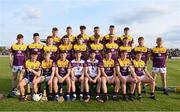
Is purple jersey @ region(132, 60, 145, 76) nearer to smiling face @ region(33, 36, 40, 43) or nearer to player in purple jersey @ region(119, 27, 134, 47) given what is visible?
player in purple jersey @ region(119, 27, 134, 47)

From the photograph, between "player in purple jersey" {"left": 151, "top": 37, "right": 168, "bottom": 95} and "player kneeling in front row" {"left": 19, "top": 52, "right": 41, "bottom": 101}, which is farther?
"player in purple jersey" {"left": 151, "top": 37, "right": 168, "bottom": 95}

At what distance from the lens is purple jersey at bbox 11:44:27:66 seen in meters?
11.4

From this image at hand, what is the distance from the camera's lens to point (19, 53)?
11359mm

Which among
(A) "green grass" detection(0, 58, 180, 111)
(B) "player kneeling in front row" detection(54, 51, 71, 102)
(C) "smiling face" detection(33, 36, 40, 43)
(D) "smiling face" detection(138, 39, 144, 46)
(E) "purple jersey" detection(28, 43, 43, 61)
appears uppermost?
(C) "smiling face" detection(33, 36, 40, 43)

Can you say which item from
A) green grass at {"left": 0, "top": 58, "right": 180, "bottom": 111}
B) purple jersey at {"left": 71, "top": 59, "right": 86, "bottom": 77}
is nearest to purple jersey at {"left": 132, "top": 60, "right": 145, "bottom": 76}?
green grass at {"left": 0, "top": 58, "right": 180, "bottom": 111}

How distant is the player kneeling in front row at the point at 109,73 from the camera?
10.5m

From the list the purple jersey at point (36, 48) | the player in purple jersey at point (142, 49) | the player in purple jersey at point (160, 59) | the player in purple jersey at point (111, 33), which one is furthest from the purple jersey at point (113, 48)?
the purple jersey at point (36, 48)

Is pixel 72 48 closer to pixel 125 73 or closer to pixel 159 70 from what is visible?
pixel 125 73

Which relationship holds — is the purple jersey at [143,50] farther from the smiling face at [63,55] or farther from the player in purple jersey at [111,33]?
the smiling face at [63,55]

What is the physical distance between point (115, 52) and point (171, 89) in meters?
2.58

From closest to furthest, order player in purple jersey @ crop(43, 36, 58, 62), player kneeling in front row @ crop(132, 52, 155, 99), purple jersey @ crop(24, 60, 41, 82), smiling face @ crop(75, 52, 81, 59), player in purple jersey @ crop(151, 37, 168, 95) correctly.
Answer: purple jersey @ crop(24, 60, 41, 82) → smiling face @ crop(75, 52, 81, 59) → player kneeling in front row @ crop(132, 52, 155, 99) → player in purple jersey @ crop(43, 36, 58, 62) → player in purple jersey @ crop(151, 37, 168, 95)

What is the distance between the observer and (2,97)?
1061 cm

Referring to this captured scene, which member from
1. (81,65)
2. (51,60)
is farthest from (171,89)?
(51,60)

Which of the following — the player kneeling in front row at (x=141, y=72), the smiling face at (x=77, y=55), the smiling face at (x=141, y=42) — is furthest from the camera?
the smiling face at (x=141, y=42)
